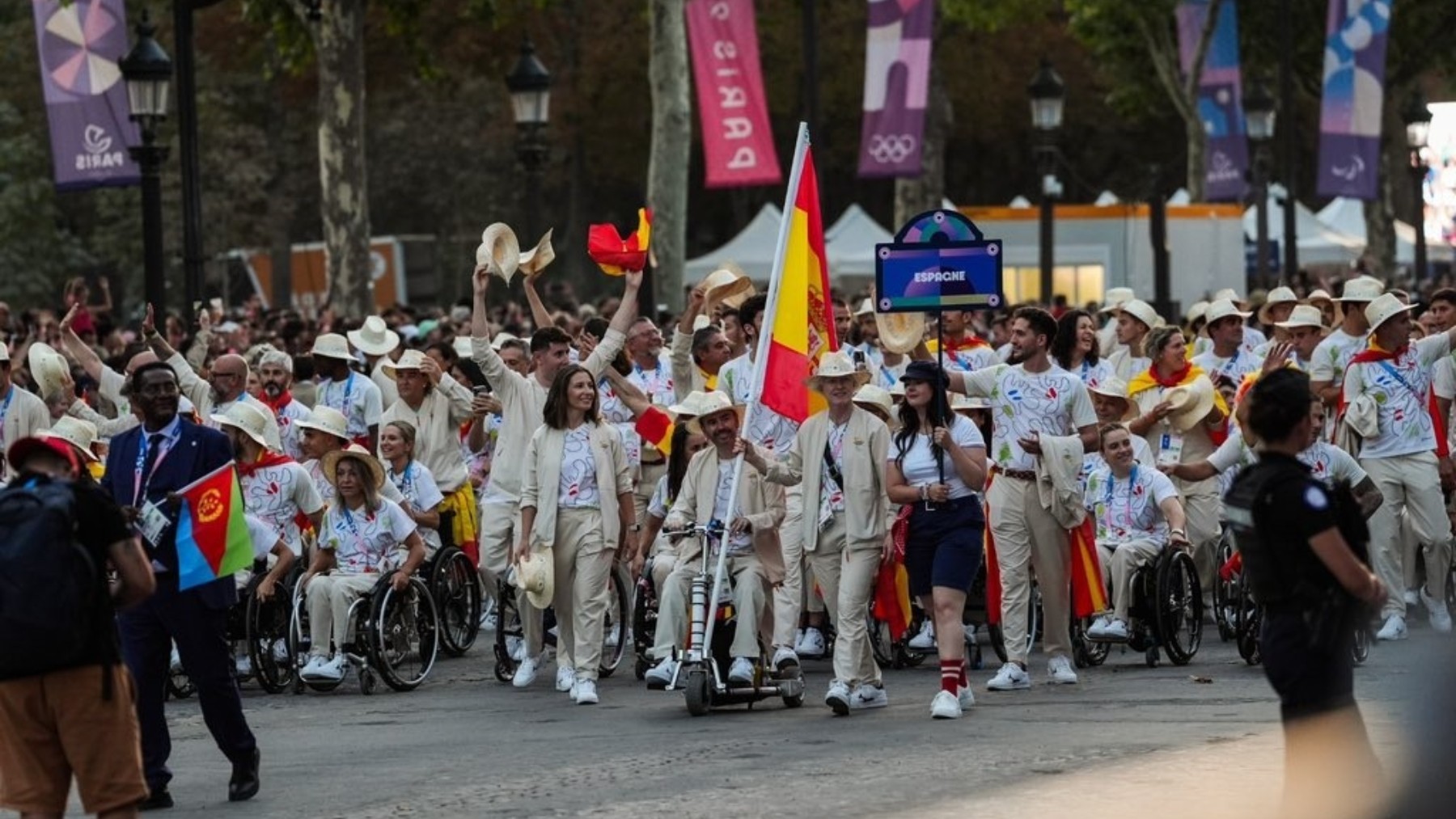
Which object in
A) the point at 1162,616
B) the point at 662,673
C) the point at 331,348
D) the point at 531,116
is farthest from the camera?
the point at 531,116

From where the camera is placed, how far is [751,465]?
15.6 m

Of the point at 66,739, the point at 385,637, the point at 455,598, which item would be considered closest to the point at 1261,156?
the point at 455,598

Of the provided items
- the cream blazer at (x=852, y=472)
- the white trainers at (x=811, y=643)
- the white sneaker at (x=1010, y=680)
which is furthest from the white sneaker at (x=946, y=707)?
the white trainers at (x=811, y=643)

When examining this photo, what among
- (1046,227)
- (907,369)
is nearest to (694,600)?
(907,369)

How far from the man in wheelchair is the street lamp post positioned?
81.6 feet

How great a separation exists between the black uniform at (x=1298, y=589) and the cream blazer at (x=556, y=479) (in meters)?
7.03

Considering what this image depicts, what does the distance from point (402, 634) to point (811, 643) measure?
2349mm

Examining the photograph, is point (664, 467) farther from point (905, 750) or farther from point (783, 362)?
point (905, 750)

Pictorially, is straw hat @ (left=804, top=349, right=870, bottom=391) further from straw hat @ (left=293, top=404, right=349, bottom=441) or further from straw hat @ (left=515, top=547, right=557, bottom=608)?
straw hat @ (left=293, top=404, right=349, bottom=441)

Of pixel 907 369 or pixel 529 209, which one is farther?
pixel 529 209

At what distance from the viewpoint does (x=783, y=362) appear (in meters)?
15.9

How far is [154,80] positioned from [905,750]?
43.5 ft

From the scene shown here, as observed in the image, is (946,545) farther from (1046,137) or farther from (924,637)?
(1046,137)

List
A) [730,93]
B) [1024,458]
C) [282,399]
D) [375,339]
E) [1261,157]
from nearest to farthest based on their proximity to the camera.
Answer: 1. [1024,458]
2. [282,399]
3. [375,339]
4. [730,93]
5. [1261,157]
